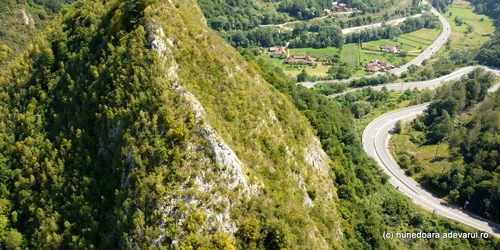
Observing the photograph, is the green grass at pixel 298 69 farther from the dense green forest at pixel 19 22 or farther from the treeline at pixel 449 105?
the dense green forest at pixel 19 22

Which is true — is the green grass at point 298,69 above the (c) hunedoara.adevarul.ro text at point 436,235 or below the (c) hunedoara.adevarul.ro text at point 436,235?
below

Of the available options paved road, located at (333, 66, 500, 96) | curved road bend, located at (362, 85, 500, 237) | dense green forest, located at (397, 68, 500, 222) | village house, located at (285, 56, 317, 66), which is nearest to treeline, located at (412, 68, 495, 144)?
dense green forest, located at (397, 68, 500, 222)

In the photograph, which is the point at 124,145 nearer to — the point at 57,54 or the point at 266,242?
the point at 266,242

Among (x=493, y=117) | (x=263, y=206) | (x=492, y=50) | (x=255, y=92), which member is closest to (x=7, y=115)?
(x=255, y=92)

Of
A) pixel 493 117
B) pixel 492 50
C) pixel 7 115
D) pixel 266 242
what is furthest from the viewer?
pixel 492 50

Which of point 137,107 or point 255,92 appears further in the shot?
point 255,92

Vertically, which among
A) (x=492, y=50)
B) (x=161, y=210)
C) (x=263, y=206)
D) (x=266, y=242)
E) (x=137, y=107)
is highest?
(x=137, y=107)

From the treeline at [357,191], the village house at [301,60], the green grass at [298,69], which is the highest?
the treeline at [357,191]

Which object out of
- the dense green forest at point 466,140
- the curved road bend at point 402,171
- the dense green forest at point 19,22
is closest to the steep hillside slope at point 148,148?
the curved road bend at point 402,171
